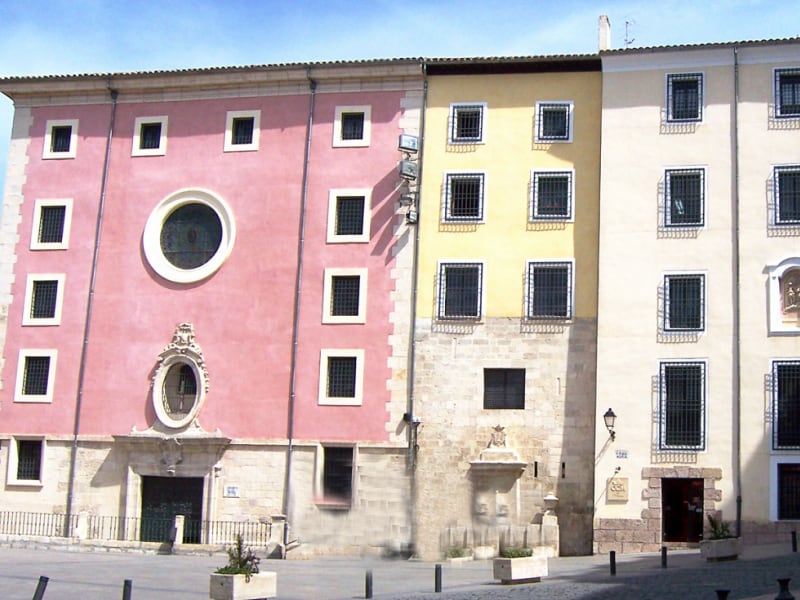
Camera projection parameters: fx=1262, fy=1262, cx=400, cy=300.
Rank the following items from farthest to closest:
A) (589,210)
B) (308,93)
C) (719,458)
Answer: (308,93) → (589,210) → (719,458)

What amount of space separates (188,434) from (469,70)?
45.3ft

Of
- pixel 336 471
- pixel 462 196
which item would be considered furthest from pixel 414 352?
pixel 462 196

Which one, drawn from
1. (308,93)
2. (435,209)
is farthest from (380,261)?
(308,93)

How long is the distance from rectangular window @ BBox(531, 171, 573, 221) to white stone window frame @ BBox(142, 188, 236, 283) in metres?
9.39

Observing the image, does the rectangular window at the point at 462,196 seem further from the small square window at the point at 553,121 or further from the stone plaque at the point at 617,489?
the stone plaque at the point at 617,489

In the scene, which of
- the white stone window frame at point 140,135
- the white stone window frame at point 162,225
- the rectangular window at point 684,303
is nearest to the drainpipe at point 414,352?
the white stone window frame at point 162,225

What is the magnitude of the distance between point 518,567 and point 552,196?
48.4 ft

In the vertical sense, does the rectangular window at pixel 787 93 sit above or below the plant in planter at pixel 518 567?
above

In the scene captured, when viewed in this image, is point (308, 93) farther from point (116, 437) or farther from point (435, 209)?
point (116, 437)

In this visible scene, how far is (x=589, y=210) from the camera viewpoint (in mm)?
36438

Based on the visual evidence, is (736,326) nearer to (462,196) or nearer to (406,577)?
(462,196)

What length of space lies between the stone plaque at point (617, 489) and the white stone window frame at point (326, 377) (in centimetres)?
759

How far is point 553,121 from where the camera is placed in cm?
3744

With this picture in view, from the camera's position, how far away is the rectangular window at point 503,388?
35.9 m
